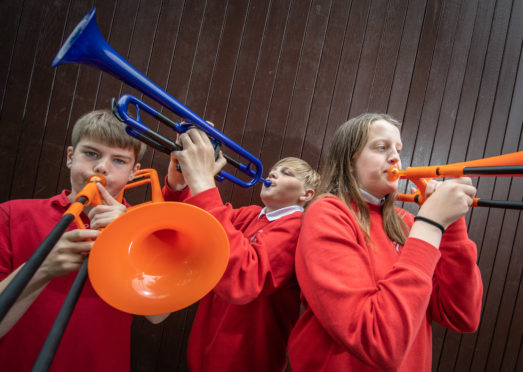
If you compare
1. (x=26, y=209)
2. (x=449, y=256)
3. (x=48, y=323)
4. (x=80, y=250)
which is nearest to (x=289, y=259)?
(x=449, y=256)

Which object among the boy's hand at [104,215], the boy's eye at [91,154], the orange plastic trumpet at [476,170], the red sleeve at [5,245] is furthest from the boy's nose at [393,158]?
the red sleeve at [5,245]

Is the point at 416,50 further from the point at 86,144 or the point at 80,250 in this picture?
the point at 80,250

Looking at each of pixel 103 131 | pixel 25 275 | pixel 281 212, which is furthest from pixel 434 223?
pixel 103 131

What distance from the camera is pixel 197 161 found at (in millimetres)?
921

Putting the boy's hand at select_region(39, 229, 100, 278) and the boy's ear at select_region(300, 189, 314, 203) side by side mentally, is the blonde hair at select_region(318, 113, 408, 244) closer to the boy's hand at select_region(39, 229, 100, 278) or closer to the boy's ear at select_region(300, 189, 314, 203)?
the boy's ear at select_region(300, 189, 314, 203)

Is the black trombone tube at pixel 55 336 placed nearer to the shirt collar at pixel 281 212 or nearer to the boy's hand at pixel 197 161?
the boy's hand at pixel 197 161

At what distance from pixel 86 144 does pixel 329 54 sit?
1.75 meters

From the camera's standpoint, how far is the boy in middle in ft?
2.73

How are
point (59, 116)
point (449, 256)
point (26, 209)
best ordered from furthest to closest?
point (59, 116) < point (26, 209) < point (449, 256)

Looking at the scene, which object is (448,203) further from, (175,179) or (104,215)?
(175,179)

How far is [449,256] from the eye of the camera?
87cm

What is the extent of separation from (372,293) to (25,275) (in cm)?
75

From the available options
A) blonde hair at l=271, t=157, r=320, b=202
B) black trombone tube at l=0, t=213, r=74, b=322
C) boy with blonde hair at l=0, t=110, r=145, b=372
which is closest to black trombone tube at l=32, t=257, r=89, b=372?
black trombone tube at l=0, t=213, r=74, b=322

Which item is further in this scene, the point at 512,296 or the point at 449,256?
the point at 512,296
